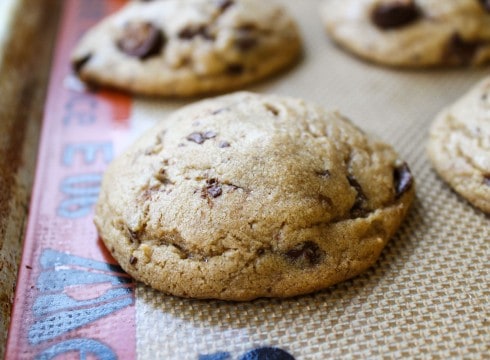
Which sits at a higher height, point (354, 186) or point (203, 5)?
point (203, 5)

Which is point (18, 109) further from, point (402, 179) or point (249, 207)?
point (402, 179)

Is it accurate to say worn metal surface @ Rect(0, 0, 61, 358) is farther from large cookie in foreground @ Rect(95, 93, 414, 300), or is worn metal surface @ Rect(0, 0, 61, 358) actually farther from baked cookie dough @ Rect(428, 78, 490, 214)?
baked cookie dough @ Rect(428, 78, 490, 214)

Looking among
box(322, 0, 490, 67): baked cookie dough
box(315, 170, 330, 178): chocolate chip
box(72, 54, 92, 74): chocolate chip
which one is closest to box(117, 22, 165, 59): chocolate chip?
box(72, 54, 92, 74): chocolate chip

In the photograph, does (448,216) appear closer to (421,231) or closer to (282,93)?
(421,231)

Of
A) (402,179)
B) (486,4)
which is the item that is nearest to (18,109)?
(402,179)

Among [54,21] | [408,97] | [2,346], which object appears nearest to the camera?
[2,346]

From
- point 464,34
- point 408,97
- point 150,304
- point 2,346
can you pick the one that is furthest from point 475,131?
point 2,346

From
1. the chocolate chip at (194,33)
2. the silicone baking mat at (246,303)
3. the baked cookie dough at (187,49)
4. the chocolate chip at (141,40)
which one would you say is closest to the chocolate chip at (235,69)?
the baked cookie dough at (187,49)
